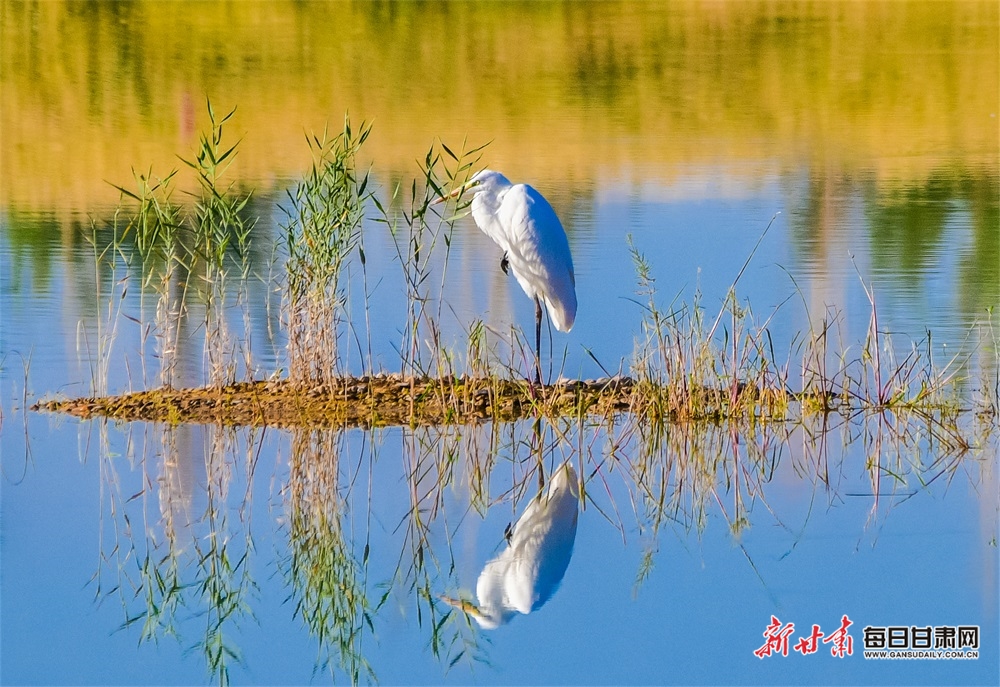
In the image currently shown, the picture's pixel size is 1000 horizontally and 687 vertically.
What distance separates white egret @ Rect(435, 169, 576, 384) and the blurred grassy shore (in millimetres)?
7715

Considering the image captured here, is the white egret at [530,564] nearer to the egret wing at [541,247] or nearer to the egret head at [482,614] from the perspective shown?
the egret head at [482,614]

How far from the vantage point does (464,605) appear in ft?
14.6

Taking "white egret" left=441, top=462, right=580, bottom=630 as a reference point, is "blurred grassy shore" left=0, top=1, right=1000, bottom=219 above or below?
above

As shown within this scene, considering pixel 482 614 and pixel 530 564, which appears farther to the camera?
pixel 530 564

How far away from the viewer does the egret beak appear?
4.39 m

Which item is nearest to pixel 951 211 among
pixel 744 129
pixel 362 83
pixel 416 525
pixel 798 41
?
pixel 744 129

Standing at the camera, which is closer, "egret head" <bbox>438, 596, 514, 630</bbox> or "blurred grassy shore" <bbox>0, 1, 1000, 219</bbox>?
"egret head" <bbox>438, 596, 514, 630</bbox>

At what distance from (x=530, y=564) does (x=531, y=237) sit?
2.96 meters

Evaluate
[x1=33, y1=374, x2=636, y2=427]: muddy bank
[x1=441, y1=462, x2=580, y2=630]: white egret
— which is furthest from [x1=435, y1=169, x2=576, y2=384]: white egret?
[x1=441, y1=462, x2=580, y2=630]: white egret

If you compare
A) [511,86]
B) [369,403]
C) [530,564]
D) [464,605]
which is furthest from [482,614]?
[511,86]

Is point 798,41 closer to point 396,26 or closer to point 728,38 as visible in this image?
point 728,38

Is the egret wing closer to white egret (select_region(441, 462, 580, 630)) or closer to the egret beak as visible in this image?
white egret (select_region(441, 462, 580, 630))

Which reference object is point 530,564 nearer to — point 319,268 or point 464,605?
point 464,605

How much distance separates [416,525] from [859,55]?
20813 mm
